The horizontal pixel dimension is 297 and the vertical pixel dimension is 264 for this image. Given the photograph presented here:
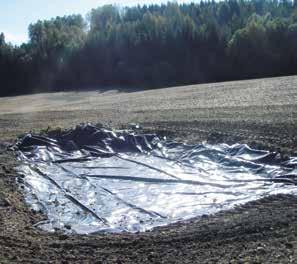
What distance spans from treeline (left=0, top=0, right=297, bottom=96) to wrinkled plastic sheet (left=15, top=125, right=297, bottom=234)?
84.7 feet

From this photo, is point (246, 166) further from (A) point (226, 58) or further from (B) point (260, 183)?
(A) point (226, 58)

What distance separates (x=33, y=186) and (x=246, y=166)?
3.49 m

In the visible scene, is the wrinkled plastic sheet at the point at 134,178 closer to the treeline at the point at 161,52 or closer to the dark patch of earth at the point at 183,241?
the dark patch of earth at the point at 183,241

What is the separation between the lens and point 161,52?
3981 centimetres

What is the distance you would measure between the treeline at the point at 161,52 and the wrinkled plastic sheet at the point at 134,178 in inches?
1017

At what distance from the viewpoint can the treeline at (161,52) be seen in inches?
1363

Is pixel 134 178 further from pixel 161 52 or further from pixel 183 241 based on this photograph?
pixel 161 52

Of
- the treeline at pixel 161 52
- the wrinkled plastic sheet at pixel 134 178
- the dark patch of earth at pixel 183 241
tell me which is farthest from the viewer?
the treeline at pixel 161 52

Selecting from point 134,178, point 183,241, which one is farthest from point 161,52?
point 183,241

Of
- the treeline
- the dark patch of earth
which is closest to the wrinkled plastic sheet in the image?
the dark patch of earth

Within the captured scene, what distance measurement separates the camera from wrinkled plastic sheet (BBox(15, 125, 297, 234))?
6191 mm

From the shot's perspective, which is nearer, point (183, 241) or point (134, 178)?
point (183, 241)

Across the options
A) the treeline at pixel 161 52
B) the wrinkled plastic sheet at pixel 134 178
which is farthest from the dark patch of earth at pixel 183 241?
the treeline at pixel 161 52

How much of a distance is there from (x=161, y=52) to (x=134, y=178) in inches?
1288
